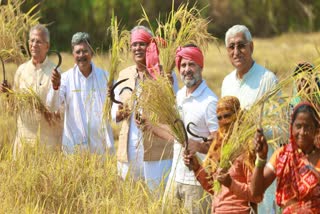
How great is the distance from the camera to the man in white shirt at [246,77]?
23.7 ft

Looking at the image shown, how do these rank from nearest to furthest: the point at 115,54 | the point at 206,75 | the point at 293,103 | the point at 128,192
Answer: the point at 293,103, the point at 128,192, the point at 115,54, the point at 206,75

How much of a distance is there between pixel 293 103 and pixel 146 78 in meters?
1.20

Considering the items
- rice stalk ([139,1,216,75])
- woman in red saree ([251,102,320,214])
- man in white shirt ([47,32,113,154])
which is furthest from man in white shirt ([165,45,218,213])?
man in white shirt ([47,32,113,154])

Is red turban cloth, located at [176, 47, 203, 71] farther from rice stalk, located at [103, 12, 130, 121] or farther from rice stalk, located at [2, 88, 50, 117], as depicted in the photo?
rice stalk, located at [2, 88, 50, 117]

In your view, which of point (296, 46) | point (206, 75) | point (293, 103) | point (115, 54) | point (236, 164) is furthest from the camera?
point (296, 46)

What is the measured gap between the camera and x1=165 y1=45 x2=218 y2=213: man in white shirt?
7238 millimetres

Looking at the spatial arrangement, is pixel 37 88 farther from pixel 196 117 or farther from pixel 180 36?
pixel 196 117

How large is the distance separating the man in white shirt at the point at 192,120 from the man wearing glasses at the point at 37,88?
1682 millimetres

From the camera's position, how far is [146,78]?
7.84 m

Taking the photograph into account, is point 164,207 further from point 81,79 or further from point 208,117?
point 81,79

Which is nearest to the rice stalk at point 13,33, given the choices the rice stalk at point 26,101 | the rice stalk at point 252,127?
the rice stalk at point 26,101

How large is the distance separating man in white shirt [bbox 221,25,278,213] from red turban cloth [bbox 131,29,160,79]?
1.61 feet

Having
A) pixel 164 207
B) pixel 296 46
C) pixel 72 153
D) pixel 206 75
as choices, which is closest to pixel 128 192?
pixel 164 207

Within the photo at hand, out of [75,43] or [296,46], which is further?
[296,46]
